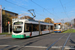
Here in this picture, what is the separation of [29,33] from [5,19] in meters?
33.1

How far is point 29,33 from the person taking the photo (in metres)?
17.0

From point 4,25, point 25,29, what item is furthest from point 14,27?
point 4,25

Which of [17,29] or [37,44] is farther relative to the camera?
[17,29]

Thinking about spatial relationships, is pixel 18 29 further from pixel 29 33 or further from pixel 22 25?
pixel 29 33

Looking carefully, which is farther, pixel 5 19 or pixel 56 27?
pixel 5 19

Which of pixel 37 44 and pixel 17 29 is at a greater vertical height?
pixel 17 29

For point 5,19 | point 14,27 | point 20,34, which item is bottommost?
point 20,34

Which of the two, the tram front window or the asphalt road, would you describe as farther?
the tram front window

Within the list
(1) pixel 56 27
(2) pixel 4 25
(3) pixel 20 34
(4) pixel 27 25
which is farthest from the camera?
→ (2) pixel 4 25

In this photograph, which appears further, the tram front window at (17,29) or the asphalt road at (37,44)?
the tram front window at (17,29)

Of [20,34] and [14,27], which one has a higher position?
[14,27]

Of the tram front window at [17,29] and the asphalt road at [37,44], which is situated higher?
the tram front window at [17,29]

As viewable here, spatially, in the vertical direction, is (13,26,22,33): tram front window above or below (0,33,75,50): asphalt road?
above

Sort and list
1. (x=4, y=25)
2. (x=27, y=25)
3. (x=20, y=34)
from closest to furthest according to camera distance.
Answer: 1. (x=20, y=34)
2. (x=27, y=25)
3. (x=4, y=25)
